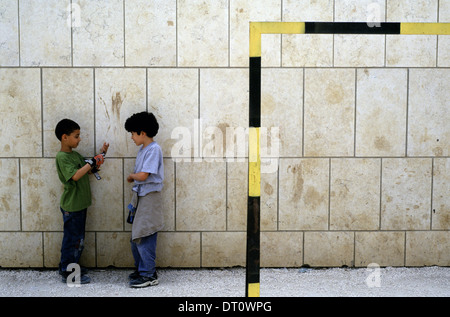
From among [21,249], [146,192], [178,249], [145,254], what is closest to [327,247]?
[178,249]

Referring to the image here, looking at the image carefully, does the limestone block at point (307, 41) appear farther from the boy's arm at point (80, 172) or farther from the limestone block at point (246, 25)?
the boy's arm at point (80, 172)

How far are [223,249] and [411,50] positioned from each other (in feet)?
9.58

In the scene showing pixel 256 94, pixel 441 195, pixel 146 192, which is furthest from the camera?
pixel 441 195

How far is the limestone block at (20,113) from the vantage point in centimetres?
473

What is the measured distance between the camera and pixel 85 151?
479 cm

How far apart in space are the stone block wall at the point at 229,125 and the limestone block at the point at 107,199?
0.04ft

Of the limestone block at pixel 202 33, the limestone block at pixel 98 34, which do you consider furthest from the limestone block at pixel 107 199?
the limestone block at pixel 202 33

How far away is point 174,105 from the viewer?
477 cm

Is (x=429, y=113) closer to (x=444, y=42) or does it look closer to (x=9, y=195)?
(x=444, y=42)

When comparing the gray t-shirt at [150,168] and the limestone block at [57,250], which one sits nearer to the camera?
the gray t-shirt at [150,168]

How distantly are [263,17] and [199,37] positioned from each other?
0.70m

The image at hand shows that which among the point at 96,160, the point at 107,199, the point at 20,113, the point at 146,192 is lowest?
the point at 107,199

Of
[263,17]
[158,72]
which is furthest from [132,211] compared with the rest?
[263,17]

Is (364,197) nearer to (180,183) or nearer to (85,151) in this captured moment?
(180,183)
